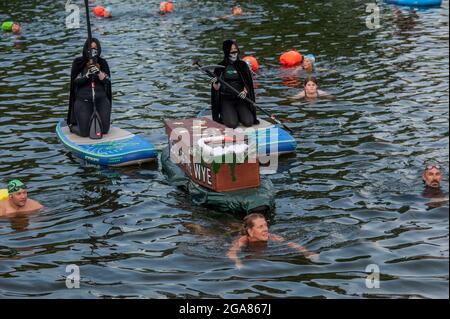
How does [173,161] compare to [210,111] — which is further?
[210,111]

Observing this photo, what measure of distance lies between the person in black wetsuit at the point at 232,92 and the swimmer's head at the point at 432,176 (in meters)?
4.60

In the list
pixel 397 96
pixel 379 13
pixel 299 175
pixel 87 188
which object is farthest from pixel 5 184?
pixel 379 13

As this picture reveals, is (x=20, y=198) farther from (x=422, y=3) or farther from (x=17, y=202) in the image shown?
(x=422, y=3)

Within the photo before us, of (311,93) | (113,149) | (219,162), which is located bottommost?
(311,93)

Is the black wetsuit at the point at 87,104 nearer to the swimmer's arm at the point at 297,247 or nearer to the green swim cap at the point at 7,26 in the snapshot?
the swimmer's arm at the point at 297,247

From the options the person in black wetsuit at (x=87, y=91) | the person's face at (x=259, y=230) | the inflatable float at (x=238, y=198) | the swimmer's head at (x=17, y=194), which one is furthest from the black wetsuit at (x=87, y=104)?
the person's face at (x=259, y=230)

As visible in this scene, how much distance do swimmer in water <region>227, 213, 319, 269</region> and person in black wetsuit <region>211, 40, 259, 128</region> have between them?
17.1 ft

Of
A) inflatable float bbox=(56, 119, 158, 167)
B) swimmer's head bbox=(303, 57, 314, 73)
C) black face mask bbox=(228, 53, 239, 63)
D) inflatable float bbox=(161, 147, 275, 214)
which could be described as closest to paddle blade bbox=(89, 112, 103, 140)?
inflatable float bbox=(56, 119, 158, 167)

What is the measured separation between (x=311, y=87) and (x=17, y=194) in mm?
9064

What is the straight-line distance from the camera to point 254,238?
12617 millimetres

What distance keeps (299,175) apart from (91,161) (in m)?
4.37

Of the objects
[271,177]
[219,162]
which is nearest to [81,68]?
[271,177]

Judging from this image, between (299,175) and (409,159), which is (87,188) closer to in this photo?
(299,175)

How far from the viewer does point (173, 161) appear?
16109mm
